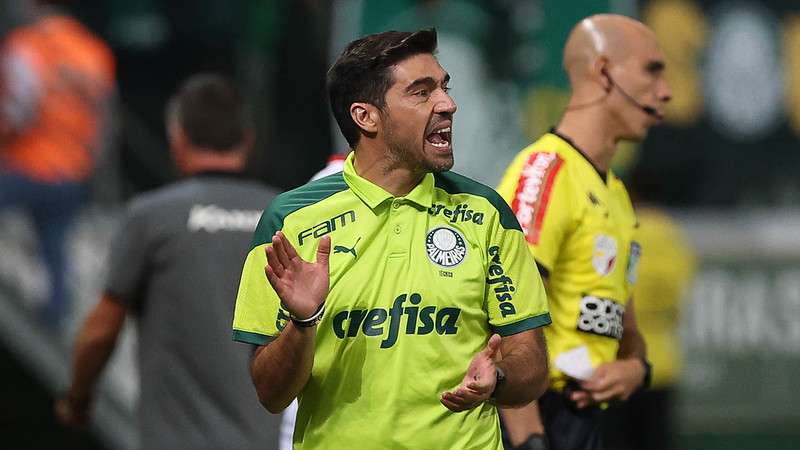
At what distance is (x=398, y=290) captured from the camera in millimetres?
4012

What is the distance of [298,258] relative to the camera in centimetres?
379

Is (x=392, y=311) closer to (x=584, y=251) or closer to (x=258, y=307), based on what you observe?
(x=258, y=307)

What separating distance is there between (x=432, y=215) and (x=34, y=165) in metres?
6.04

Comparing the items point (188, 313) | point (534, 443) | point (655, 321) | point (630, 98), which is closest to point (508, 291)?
point (534, 443)

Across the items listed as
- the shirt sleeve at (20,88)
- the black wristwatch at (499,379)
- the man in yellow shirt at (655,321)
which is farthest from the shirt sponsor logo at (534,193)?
the shirt sleeve at (20,88)

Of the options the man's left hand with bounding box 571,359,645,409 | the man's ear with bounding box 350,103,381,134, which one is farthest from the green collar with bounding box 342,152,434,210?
the man's left hand with bounding box 571,359,645,409

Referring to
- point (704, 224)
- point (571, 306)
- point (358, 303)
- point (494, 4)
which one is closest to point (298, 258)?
point (358, 303)

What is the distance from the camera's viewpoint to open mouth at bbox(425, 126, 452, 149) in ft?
13.3

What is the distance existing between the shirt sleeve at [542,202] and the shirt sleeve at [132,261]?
1.35 meters

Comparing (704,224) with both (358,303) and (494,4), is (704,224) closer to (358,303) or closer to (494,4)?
(494,4)

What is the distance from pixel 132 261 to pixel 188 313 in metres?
0.25

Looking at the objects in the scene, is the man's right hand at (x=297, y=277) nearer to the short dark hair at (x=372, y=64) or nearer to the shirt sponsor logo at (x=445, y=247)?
the shirt sponsor logo at (x=445, y=247)

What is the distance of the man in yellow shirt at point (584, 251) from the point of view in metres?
5.05

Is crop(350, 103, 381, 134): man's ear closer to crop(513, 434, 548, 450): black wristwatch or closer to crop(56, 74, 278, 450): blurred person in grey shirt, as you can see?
crop(513, 434, 548, 450): black wristwatch
